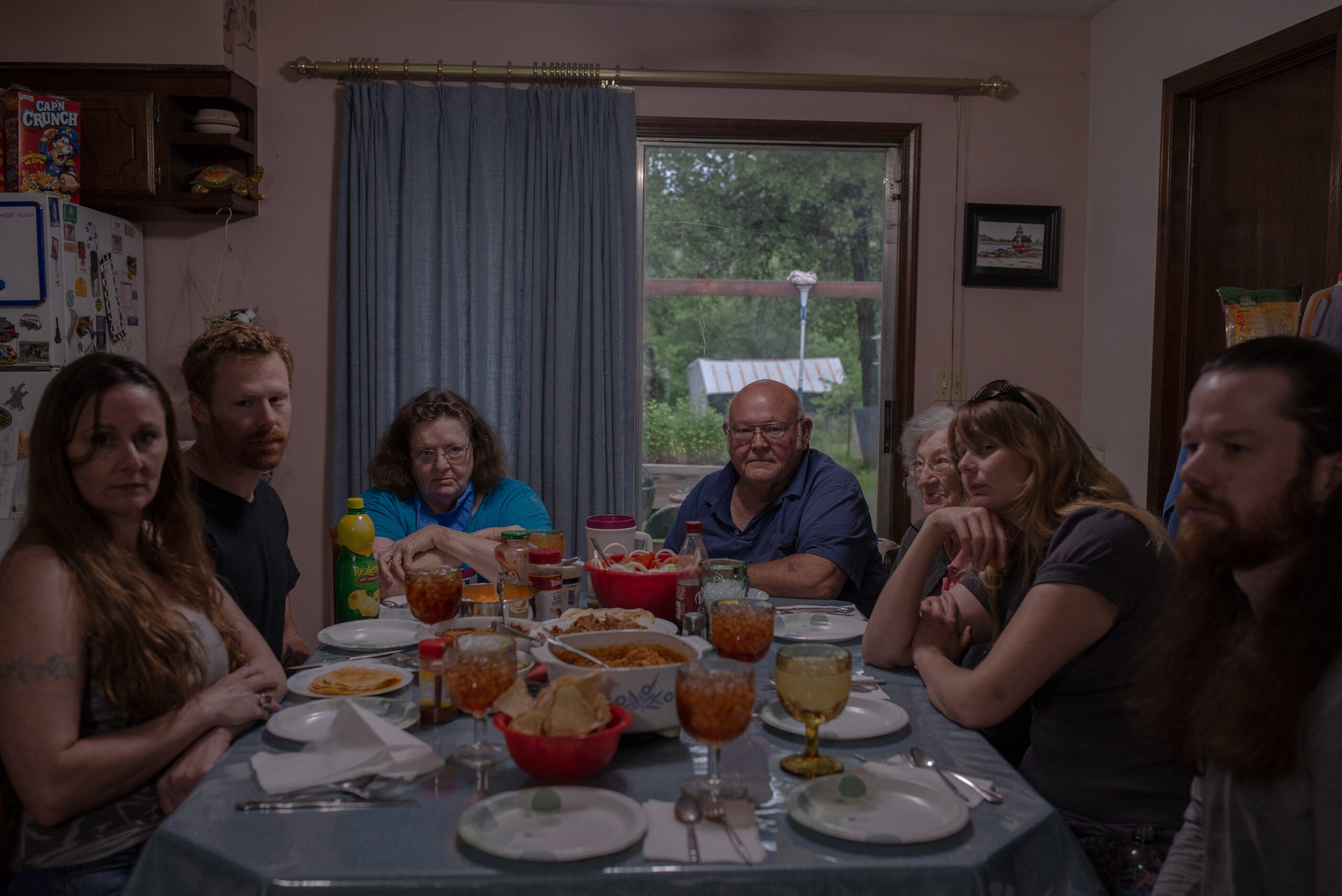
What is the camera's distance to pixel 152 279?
3459 millimetres

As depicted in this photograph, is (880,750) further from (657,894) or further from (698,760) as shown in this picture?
(657,894)

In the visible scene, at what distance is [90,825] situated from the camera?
1.28 metres

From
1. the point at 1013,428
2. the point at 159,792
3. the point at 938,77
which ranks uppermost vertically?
the point at 938,77

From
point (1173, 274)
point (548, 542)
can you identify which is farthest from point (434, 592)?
point (1173, 274)

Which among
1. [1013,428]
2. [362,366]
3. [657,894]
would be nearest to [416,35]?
[362,366]

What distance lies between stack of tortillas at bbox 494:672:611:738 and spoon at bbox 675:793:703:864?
0.44ft

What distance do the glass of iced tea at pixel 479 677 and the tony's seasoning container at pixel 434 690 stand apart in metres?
0.14

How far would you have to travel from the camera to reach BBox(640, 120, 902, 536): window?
3.70 metres

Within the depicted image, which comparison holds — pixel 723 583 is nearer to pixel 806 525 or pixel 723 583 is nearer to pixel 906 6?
pixel 806 525

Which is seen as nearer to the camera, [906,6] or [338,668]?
[338,668]

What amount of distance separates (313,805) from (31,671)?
1.41 feet

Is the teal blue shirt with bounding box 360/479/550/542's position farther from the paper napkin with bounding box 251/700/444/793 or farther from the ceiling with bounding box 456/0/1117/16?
the ceiling with bounding box 456/0/1117/16

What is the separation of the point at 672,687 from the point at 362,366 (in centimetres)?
246

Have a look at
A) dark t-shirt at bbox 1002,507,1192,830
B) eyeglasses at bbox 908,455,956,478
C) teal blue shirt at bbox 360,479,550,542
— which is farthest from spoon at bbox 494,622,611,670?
eyeglasses at bbox 908,455,956,478
